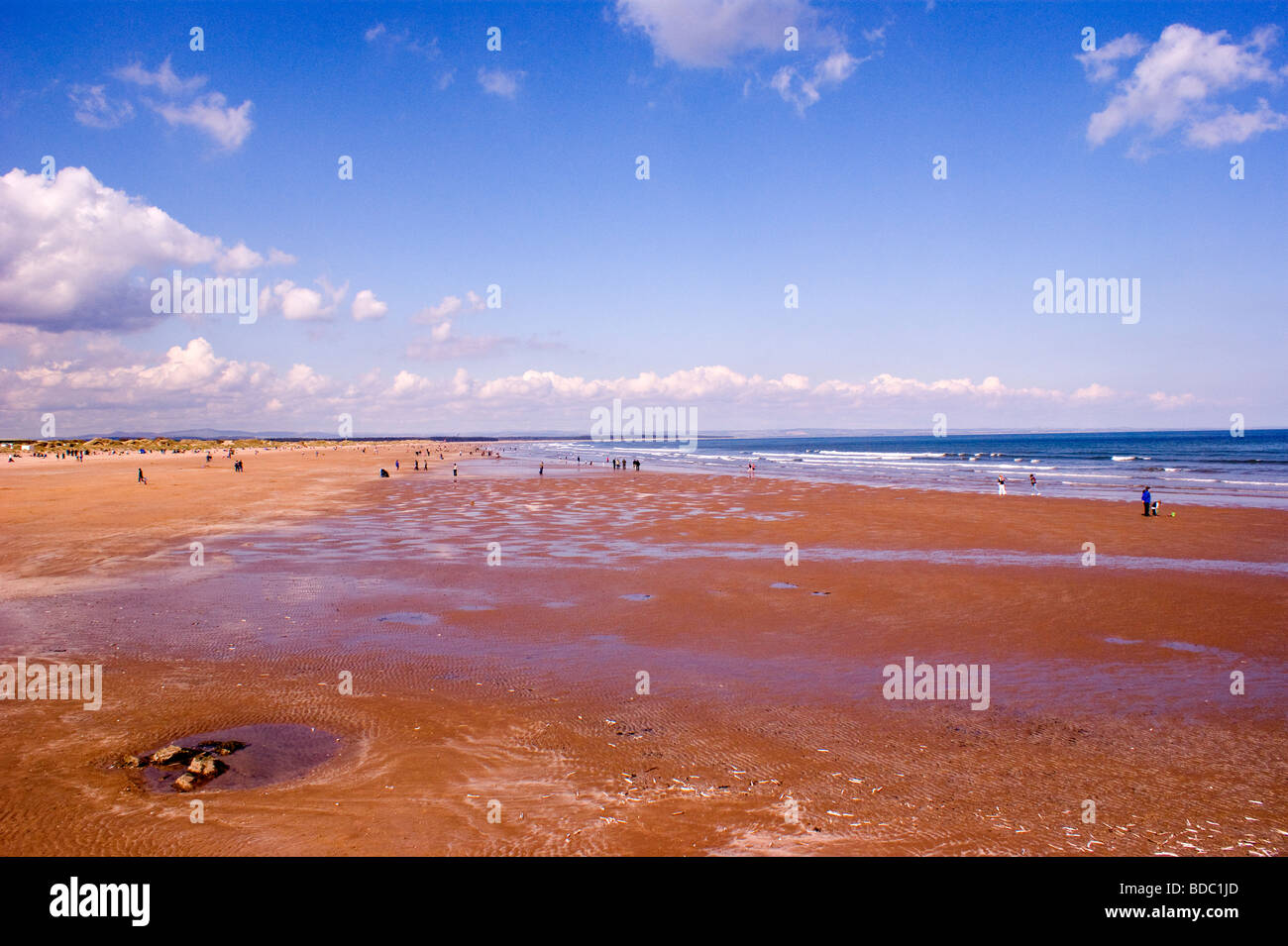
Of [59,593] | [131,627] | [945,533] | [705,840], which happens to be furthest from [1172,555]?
[59,593]

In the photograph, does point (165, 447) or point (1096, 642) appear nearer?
point (1096, 642)

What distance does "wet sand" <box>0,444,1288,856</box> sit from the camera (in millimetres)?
5883

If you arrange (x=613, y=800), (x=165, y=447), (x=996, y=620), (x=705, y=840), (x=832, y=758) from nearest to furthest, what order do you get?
(x=705, y=840) < (x=613, y=800) < (x=832, y=758) < (x=996, y=620) < (x=165, y=447)

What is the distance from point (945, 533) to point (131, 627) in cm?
2438

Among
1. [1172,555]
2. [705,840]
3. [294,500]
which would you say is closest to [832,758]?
[705,840]

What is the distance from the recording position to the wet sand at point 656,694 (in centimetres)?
588

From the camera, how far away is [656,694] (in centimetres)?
940

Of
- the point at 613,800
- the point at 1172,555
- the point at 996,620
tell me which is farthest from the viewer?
the point at 1172,555

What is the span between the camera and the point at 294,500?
37.7m

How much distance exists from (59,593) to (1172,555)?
29.5 metres

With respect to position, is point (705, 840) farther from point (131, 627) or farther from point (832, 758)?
point (131, 627)

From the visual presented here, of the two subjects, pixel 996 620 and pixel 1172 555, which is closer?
pixel 996 620
